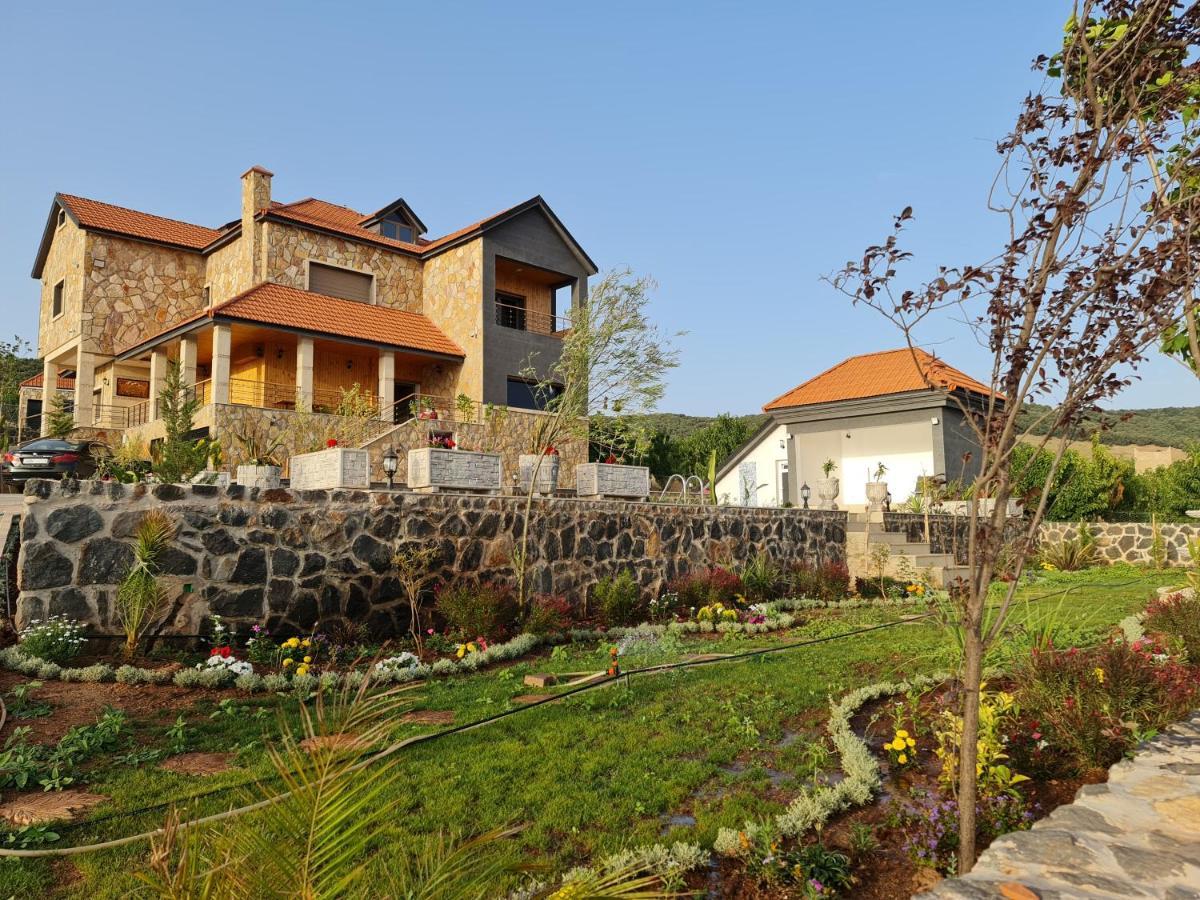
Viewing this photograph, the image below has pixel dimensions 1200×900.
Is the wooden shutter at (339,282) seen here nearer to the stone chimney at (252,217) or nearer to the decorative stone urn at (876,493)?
the stone chimney at (252,217)

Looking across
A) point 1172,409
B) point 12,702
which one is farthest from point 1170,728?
point 1172,409

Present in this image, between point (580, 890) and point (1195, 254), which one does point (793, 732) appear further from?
point (580, 890)

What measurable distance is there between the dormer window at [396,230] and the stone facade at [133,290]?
5232 millimetres

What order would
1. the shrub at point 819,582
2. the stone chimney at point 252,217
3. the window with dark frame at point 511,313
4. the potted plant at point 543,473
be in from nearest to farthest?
the potted plant at point 543,473 → the shrub at point 819,582 → the stone chimney at point 252,217 → the window with dark frame at point 511,313

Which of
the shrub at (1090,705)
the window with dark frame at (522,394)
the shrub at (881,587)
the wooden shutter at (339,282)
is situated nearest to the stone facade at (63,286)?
the wooden shutter at (339,282)

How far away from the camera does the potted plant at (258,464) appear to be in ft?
34.7

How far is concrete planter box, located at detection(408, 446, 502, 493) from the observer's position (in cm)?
1080

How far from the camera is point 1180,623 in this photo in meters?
6.77

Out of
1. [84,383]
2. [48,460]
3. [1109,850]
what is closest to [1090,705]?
[1109,850]

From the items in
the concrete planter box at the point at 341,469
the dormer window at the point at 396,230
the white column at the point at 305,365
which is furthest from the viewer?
the dormer window at the point at 396,230

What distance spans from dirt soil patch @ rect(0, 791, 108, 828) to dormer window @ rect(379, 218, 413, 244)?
22273mm

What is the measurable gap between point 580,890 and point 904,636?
8.49 meters

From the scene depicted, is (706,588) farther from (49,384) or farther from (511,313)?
(49,384)

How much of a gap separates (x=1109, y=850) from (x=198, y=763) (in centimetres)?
490
